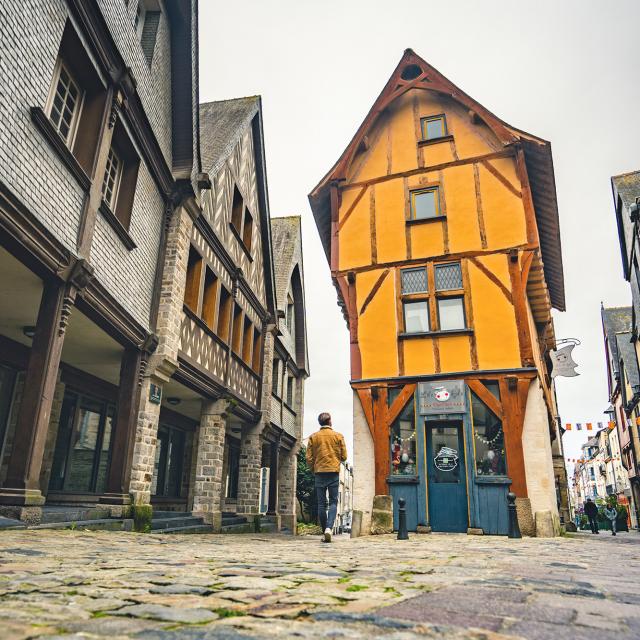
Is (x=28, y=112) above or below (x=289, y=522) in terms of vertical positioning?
above

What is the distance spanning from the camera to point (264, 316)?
15.7 meters

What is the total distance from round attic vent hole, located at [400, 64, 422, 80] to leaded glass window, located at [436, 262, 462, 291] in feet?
18.9

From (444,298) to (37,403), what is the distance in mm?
8559

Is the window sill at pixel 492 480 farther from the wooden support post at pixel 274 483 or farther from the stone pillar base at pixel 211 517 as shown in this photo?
the wooden support post at pixel 274 483

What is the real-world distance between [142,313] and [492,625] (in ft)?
25.3

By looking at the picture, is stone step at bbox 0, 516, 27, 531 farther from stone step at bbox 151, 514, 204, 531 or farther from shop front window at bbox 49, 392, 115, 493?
shop front window at bbox 49, 392, 115, 493

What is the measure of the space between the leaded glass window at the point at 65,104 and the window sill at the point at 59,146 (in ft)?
1.66

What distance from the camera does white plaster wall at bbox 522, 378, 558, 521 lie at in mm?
9562

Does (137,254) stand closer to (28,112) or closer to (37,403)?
(28,112)

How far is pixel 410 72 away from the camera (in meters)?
14.0

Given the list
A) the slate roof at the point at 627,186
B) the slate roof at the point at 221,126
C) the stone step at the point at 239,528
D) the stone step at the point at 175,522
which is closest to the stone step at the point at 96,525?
the stone step at the point at 175,522

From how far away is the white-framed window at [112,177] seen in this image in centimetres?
787

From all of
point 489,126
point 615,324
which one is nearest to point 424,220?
point 489,126

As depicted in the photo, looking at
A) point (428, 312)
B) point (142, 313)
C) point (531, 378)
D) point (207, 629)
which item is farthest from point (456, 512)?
point (207, 629)
